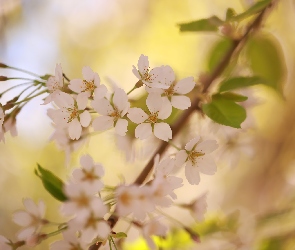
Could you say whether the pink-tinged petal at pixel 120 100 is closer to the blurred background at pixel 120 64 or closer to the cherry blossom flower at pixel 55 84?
the cherry blossom flower at pixel 55 84

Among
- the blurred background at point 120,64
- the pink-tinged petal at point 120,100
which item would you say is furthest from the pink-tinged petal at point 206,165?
the blurred background at point 120,64

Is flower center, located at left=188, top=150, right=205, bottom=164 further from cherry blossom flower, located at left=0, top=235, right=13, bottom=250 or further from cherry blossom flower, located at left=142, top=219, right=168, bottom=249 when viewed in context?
cherry blossom flower, located at left=0, top=235, right=13, bottom=250

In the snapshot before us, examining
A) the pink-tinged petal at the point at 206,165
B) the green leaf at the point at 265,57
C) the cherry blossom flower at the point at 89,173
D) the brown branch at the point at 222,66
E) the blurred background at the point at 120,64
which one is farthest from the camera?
the blurred background at the point at 120,64

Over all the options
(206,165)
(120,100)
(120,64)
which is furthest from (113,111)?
(120,64)

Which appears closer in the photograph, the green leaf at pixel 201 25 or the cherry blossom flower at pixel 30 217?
the cherry blossom flower at pixel 30 217

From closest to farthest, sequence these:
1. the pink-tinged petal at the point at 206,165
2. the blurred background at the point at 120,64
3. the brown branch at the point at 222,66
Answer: the pink-tinged petal at the point at 206,165
the brown branch at the point at 222,66
the blurred background at the point at 120,64

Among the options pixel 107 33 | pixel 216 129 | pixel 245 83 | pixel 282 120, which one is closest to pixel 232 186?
pixel 282 120
